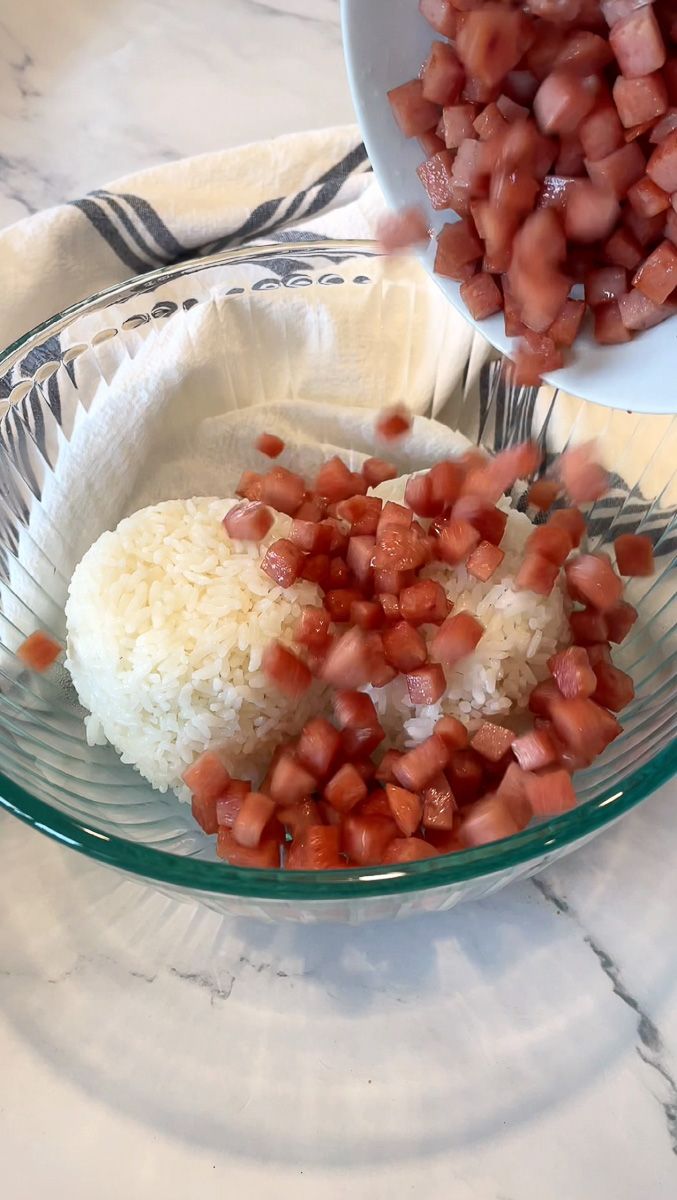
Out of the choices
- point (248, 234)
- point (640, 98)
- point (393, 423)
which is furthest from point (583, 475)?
point (248, 234)

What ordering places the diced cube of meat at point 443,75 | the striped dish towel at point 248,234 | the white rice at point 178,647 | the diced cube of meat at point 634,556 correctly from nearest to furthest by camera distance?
the diced cube of meat at point 443,75, the white rice at point 178,647, the diced cube of meat at point 634,556, the striped dish towel at point 248,234

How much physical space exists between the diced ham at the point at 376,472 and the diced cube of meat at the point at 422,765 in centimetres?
38

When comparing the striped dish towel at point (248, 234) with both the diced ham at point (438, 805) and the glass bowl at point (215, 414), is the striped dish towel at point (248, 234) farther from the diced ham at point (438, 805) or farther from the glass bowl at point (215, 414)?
the diced ham at point (438, 805)

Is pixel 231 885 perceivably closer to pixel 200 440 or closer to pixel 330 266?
pixel 200 440

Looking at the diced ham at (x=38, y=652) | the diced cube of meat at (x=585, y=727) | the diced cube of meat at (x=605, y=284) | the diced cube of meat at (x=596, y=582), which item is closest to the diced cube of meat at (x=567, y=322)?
the diced cube of meat at (x=605, y=284)

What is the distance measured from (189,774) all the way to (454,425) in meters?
0.58

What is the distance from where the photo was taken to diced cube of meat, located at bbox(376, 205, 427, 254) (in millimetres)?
931

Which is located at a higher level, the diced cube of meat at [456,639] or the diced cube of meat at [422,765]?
the diced cube of meat at [456,639]

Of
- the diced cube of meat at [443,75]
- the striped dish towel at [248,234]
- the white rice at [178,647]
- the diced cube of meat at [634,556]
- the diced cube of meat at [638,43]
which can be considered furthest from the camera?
the striped dish towel at [248,234]

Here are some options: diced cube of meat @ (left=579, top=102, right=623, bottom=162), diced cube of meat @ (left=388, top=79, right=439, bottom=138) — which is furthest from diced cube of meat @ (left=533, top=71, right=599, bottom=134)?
diced cube of meat @ (left=388, top=79, right=439, bottom=138)

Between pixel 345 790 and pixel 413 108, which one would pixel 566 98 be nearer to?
pixel 413 108

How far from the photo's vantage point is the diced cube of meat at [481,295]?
90 centimetres

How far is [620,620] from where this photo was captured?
3.30 feet

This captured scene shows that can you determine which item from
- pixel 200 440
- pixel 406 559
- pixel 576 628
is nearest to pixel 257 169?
pixel 200 440
